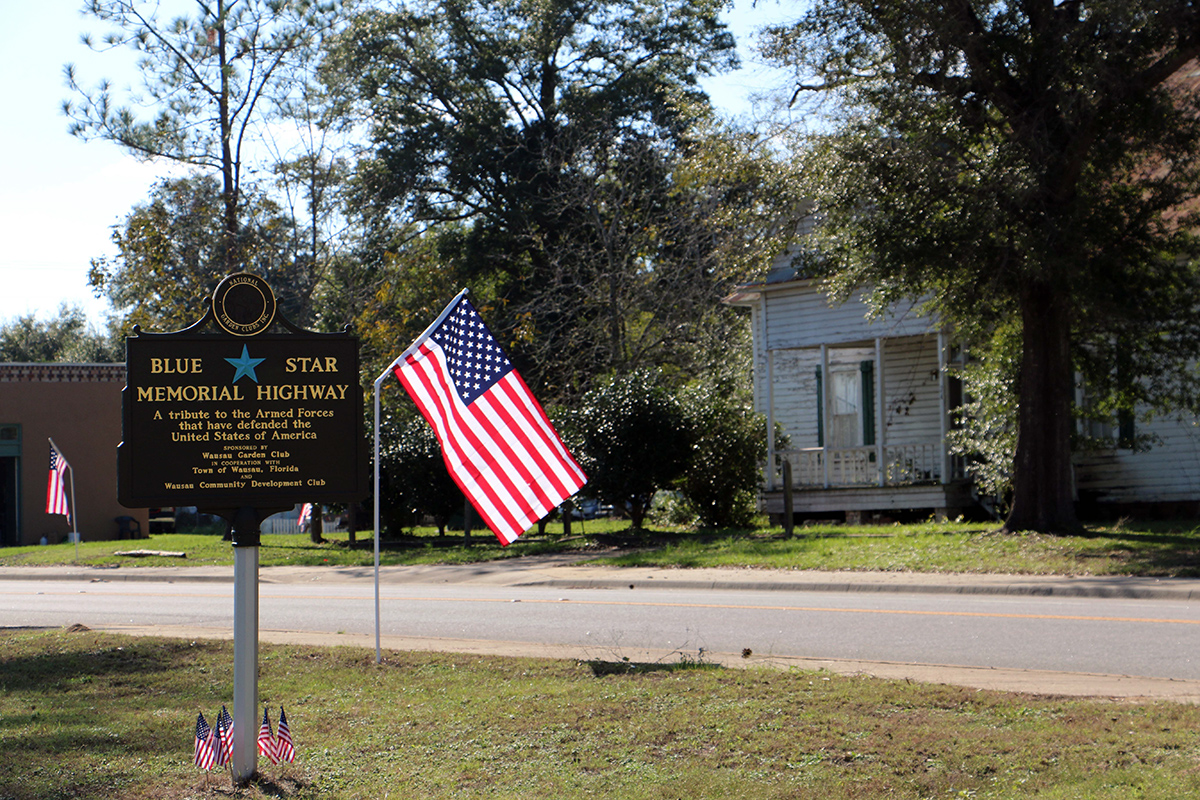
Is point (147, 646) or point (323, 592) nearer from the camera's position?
point (147, 646)

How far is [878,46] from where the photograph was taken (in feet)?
62.0

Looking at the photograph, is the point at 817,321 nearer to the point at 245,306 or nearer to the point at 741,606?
the point at 741,606

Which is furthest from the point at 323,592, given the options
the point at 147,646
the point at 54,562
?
the point at 54,562

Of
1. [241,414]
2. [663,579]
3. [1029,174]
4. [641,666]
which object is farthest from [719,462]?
[241,414]

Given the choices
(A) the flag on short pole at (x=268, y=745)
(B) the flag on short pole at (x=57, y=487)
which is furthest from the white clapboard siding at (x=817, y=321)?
(A) the flag on short pole at (x=268, y=745)

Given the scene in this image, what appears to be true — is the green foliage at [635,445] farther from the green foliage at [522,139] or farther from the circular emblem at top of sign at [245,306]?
the circular emblem at top of sign at [245,306]

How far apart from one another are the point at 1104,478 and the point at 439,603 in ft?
49.8

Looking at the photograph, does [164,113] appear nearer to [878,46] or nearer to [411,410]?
[411,410]

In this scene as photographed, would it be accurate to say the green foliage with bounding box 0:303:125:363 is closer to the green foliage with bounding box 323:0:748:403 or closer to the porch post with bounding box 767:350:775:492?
the green foliage with bounding box 323:0:748:403

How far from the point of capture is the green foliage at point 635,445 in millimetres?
22875

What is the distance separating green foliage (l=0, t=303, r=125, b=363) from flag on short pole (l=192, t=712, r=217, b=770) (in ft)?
213

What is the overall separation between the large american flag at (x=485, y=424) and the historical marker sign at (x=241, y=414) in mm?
3135

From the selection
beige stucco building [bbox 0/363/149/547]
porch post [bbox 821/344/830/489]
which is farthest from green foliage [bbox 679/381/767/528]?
beige stucco building [bbox 0/363/149/547]

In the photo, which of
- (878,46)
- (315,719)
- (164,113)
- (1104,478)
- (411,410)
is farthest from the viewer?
(411,410)
